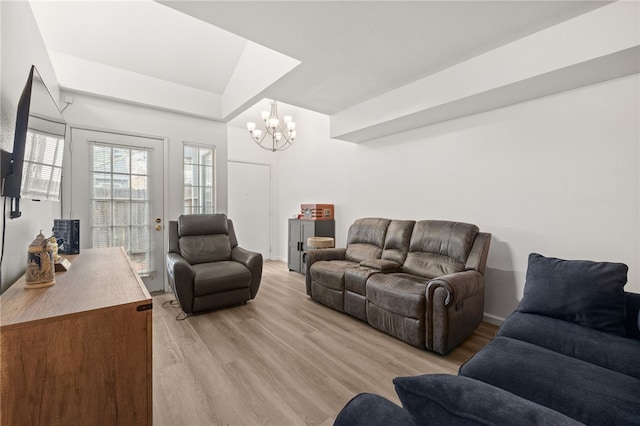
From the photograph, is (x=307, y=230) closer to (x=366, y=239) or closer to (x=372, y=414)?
(x=366, y=239)

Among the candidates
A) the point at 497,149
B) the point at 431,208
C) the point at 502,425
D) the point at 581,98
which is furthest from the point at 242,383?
the point at 581,98

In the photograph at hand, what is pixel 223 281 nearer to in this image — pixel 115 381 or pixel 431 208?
pixel 115 381

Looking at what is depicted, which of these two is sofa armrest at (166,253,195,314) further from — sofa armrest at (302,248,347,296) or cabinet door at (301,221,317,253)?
cabinet door at (301,221,317,253)

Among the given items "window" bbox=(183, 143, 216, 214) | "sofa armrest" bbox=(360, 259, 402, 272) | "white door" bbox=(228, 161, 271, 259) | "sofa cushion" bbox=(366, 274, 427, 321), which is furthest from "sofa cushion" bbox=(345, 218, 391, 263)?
"white door" bbox=(228, 161, 271, 259)

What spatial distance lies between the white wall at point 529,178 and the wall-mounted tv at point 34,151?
3426mm

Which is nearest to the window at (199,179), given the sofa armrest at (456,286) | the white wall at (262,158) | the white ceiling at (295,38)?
the white ceiling at (295,38)

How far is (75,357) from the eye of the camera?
1.04 meters

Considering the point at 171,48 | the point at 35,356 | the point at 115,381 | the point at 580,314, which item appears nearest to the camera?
the point at 35,356

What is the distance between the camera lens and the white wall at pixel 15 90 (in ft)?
4.43

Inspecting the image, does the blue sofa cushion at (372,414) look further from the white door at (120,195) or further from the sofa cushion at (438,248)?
the white door at (120,195)

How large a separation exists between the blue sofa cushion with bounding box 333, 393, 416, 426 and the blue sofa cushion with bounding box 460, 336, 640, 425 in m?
0.77

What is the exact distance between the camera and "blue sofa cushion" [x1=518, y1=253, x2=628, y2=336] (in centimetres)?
164

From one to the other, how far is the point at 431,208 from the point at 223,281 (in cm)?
262

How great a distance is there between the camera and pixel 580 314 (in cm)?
169
